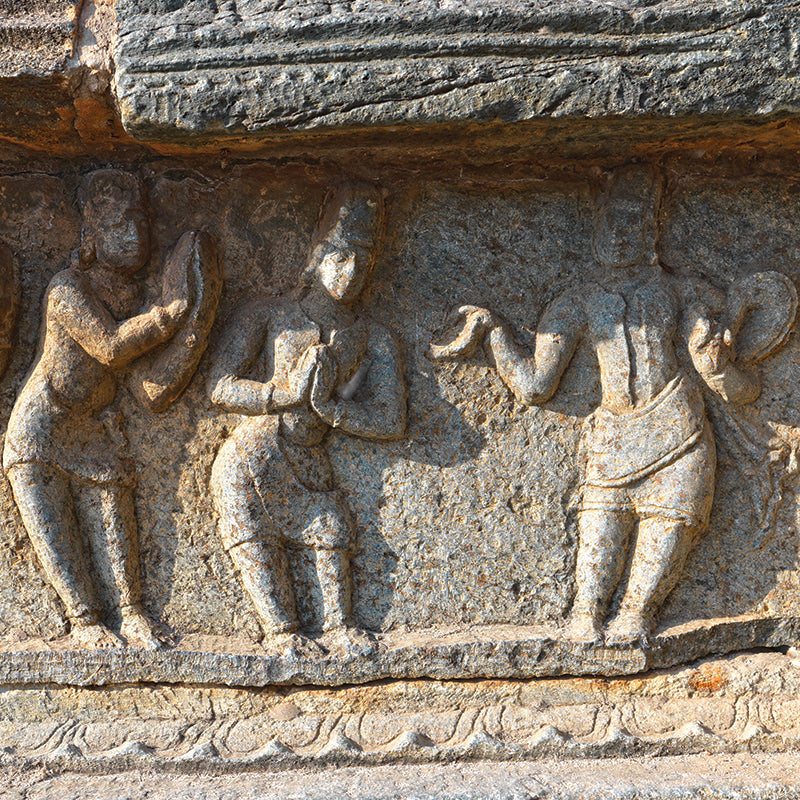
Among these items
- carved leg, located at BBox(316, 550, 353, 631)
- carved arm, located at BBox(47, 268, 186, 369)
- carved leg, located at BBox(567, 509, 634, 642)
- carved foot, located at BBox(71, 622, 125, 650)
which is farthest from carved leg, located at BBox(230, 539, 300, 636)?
carved leg, located at BBox(567, 509, 634, 642)

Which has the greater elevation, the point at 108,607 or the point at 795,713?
the point at 108,607

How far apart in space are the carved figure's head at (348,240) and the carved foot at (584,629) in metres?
1.36

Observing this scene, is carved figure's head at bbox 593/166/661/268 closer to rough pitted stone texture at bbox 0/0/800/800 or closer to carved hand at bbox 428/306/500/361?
rough pitted stone texture at bbox 0/0/800/800

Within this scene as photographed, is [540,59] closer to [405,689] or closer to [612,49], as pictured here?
[612,49]

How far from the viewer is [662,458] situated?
291 cm

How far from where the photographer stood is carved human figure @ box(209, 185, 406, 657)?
2.87 m

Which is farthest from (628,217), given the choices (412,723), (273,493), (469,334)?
(412,723)

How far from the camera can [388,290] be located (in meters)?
3.00

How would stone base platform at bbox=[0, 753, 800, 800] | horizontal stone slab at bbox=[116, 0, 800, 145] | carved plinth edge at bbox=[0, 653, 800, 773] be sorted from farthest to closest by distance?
carved plinth edge at bbox=[0, 653, 800, 773]
stone base platform at bbox=[0, 753, 800, 800]
horizontal stone slab at bbox=[116, 0, 800, 145]

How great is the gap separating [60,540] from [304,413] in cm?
93

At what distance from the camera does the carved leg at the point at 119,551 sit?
294cm

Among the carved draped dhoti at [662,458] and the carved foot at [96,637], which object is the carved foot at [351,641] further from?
the carved draped dhoti at [662,458]

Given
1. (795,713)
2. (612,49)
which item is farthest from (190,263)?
(795,713)

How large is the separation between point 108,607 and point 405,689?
107 cm
